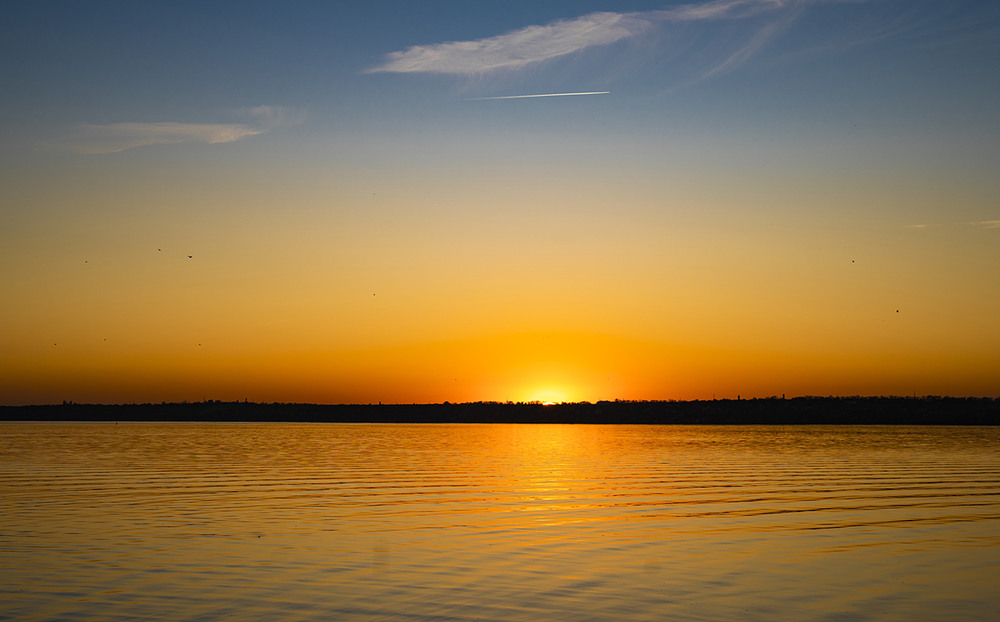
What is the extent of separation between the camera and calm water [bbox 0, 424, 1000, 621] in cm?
1529

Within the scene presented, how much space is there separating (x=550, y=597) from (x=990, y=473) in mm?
36226

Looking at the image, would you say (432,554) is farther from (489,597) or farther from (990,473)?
(990,473)

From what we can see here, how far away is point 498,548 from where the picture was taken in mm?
20828

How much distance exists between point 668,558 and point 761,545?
9.72 feet

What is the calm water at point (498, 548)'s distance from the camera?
15.3 m

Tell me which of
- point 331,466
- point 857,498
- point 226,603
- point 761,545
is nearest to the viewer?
point 226,603

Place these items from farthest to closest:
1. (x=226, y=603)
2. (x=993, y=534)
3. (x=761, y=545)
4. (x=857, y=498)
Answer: (x=857, y=498)
(x=993, y=534)
(x=761, y=545)
(x=226, y=603)

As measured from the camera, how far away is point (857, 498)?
32.1 m

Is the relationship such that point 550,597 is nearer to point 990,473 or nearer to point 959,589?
point 959,589

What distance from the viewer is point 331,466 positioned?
5016 cm

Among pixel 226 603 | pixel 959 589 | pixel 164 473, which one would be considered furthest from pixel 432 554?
pixel 164 473

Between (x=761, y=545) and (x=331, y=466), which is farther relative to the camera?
(x=331, y=466)

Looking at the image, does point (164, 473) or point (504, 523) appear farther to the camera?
point (164, 473)

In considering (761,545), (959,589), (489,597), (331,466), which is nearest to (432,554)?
(489,597)
